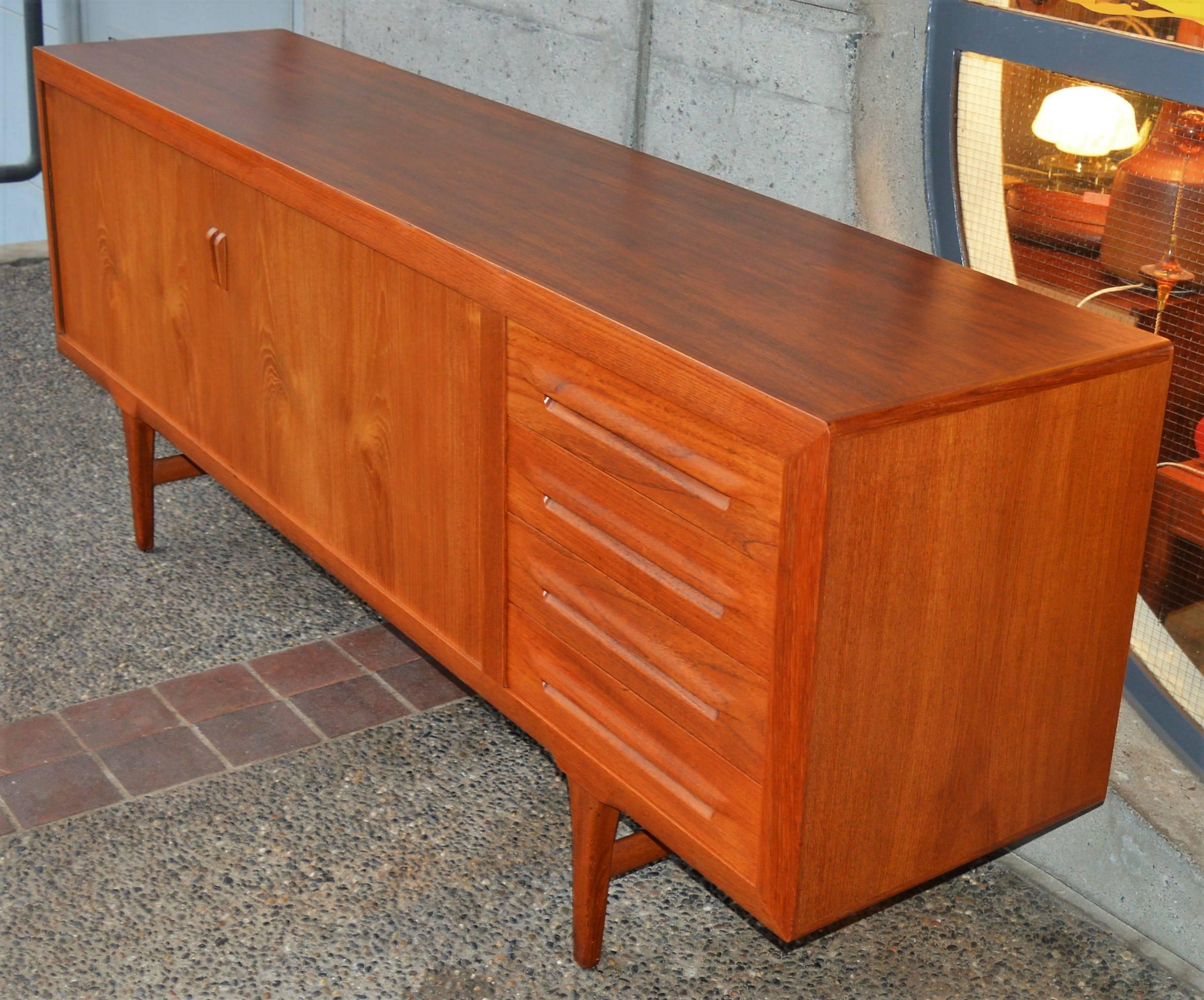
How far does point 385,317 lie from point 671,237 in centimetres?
43

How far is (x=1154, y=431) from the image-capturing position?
175 centimetres

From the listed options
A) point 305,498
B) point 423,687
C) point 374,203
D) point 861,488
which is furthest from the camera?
point 423,687

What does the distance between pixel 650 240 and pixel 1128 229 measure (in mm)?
780

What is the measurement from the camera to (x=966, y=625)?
1.68m

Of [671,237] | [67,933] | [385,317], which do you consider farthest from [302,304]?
[67,933]

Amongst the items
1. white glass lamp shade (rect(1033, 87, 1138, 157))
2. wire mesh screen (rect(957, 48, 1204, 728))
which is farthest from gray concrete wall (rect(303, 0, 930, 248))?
white glass lamp shade (rect(1033, 87, 1138, 157))

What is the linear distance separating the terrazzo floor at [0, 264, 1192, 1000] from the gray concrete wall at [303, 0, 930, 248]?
1157mm

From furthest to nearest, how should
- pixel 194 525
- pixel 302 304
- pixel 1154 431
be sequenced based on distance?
pixel 194 525 → pixel 302 304 → pixel 1154 431

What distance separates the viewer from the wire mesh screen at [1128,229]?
221 cm

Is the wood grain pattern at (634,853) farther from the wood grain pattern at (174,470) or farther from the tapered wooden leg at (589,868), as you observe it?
the wood grain pattern at (174,470)

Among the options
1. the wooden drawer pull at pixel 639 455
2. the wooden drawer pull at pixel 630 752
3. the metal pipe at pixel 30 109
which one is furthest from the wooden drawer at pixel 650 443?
the metal pipe at pixel 30 109

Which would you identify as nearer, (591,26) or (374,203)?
(374,203)

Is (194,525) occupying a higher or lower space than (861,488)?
lower

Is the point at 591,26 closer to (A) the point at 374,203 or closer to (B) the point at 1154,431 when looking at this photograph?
(A) the point at 374,203
